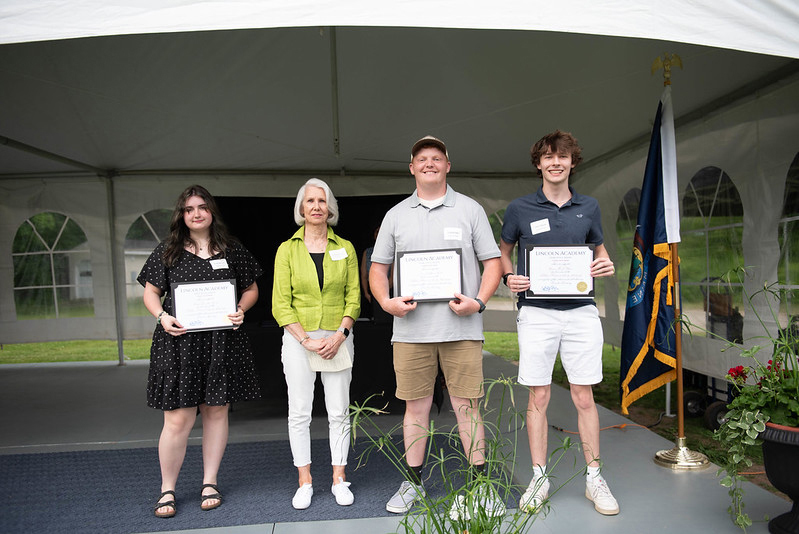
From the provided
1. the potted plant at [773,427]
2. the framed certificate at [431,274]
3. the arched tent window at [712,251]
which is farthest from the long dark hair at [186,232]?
the arched tent window at [712,251]

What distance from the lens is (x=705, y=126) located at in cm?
404

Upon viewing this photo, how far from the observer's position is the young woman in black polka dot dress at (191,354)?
7.98 feet

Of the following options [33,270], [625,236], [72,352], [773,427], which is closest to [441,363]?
[773,427]

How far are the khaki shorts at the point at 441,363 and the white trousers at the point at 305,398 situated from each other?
315mm

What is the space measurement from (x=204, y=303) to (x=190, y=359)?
0.87ft

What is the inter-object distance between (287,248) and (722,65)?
289 cm

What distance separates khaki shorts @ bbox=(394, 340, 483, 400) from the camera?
2.35m

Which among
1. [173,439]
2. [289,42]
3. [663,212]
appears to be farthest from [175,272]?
[663,212]

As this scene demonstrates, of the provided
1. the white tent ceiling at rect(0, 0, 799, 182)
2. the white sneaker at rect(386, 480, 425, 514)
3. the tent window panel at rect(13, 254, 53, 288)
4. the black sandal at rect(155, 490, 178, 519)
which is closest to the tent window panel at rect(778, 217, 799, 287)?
the white tent ceiling at rect(0, 0, 799, 182)

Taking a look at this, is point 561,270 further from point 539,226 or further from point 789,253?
point 789,253

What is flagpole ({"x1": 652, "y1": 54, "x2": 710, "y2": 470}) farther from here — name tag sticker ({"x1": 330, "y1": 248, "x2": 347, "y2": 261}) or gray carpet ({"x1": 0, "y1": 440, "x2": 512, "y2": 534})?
name tag sticker ({"x1": 330, "y1": 248, "x2": 347, "y2": 261})

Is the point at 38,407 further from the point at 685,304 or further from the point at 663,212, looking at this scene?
the point at 685,304

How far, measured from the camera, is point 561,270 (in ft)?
7.66

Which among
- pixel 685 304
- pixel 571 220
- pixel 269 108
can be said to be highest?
pixel 269 108
